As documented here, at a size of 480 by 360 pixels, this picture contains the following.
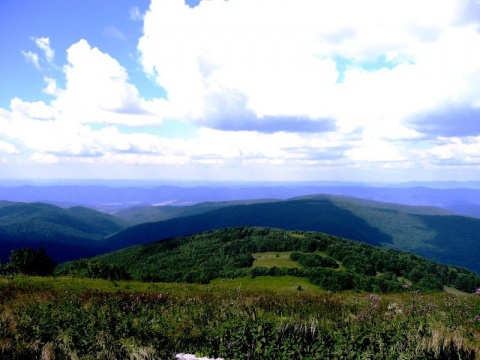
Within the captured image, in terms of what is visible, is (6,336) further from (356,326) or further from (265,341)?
(356,326)

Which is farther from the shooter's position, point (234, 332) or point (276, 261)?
point (276, 261)

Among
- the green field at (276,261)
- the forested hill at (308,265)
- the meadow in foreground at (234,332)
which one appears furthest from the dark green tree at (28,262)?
the meadow in foreground at (234,332)

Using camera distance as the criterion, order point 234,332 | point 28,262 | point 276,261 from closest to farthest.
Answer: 1. point 234,332
2. point 276,261
3. point 28,262

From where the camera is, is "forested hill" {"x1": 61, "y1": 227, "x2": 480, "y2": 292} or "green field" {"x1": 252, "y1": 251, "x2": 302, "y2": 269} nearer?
"forested hill" {"x1": 61, "y1": 227, "x2": 480, "y2": 292}

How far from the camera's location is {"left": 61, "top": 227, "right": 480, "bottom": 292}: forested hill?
4281 centimetres

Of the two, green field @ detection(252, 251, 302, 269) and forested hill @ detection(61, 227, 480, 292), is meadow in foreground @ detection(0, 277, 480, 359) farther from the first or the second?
green field @ detection(252, 251, 302, 269)

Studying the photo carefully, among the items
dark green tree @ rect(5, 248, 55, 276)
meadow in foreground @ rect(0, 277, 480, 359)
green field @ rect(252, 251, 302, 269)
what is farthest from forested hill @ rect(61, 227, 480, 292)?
meadow in foreground @ rect(0, 277, 480, 359)

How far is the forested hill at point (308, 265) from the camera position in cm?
4281

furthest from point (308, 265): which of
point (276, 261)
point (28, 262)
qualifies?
point (28, 262)

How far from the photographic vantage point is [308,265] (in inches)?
2147

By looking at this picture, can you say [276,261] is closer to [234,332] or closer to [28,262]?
[28,262]

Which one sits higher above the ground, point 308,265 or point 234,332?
point 234,332

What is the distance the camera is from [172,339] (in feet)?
32.9

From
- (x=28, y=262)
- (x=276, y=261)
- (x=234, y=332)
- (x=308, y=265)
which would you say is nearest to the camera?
(x=234, y=332)
